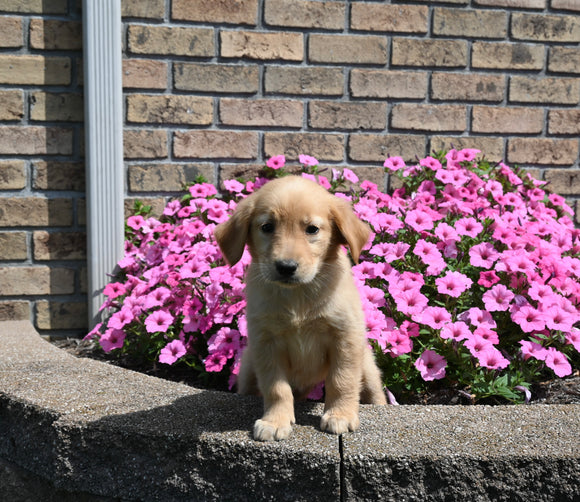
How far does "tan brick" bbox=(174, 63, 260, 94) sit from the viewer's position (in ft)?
11.1

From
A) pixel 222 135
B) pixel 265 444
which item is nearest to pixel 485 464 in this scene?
pixel 265 444

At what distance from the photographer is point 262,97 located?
349 cm

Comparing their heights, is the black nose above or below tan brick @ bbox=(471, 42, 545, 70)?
below

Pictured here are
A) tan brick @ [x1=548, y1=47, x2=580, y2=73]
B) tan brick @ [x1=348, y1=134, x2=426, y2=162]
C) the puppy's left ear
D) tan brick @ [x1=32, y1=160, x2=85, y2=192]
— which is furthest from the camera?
tan brick @ [x1=548, y1=47, x2=580, y2=73]

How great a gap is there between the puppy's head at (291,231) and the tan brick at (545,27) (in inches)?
91.7

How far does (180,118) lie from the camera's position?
11.2 ft

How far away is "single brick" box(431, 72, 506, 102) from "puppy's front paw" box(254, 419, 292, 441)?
2499mm

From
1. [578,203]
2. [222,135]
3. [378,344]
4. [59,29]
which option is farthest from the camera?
[578,203]

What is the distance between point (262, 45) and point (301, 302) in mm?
1998

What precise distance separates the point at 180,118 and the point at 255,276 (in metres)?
1.68

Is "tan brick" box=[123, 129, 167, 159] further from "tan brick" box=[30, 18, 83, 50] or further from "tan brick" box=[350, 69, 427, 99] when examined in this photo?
"tan brick" box=[350, 69, 427, 99]

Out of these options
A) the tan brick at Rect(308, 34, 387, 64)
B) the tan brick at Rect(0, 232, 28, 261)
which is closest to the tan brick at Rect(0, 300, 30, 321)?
the tan brick at Rect(0, 232, 28, 261)

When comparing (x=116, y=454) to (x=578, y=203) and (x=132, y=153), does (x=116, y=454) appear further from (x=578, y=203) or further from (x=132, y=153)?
(x=578, y=203)

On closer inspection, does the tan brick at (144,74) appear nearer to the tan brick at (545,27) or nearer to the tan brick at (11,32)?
the tan brick at (11,32)
